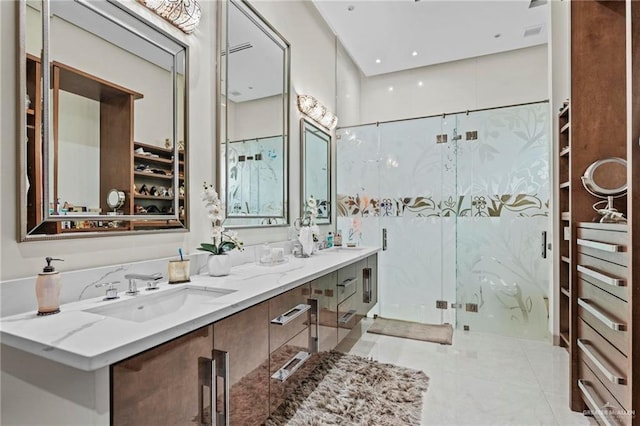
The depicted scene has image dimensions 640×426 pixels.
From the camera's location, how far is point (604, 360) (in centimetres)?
152

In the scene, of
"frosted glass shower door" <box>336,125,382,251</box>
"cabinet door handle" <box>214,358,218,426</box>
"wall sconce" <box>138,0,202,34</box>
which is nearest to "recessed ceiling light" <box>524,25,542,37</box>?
Result: "frosted glass shower door" <box>336,125,382,251</box>

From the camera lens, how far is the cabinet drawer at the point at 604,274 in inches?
53.6

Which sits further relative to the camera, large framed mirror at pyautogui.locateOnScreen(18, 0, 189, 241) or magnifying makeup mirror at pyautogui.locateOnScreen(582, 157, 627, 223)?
magnifying makeup mirror at pyautogui.locateOnScreen(582, 157, 627, 223)

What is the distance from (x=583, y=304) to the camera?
1751 millimetres

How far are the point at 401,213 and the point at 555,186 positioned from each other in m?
1.45

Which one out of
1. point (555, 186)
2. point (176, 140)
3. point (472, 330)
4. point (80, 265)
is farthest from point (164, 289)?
point (555, 186)

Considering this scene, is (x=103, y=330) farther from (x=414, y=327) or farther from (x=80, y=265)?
(x=414, y=327)

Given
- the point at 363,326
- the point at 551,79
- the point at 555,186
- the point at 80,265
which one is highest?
the point at 551,79

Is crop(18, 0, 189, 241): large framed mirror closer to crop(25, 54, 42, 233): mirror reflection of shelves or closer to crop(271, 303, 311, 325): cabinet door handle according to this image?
crop(25, 54, 42, 233): mirror reflection of shelves

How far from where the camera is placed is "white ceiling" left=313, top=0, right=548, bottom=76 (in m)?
2.92

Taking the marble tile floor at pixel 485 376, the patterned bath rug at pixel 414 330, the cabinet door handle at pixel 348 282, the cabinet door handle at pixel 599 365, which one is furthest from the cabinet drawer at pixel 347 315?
the cabinet door handle at pixel 599 365

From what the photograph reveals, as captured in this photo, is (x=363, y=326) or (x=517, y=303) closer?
(x=517, y=303)

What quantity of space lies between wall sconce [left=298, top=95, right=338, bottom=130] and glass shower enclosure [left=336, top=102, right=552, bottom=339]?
1.15 feet

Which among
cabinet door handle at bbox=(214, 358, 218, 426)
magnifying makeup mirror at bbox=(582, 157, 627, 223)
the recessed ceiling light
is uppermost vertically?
the recessed ceiling light
